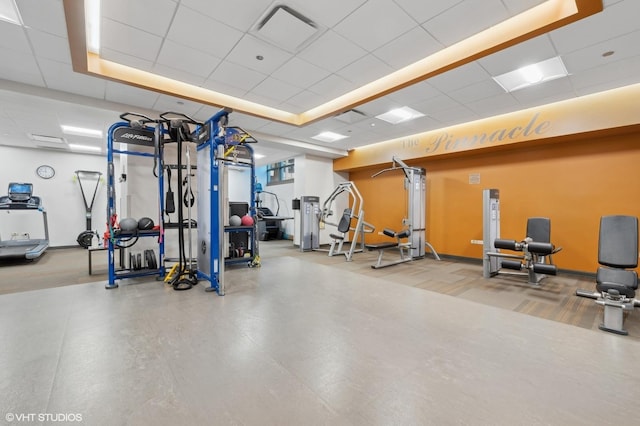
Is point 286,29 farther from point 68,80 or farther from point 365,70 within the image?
point 68,80

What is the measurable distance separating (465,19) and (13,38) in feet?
16.4

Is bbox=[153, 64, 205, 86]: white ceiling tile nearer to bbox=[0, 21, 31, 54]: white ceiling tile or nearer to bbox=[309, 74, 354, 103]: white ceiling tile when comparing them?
bbox=[0, 21, 31, 54]: white ceiling tile

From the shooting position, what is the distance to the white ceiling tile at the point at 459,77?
3.61 metres

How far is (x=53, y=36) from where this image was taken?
2.95 m

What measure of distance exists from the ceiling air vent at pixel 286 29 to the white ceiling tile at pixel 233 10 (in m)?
0.09

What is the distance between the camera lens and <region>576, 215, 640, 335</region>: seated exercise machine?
8.70 ft

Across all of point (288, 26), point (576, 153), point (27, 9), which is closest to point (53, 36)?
point (27, 9)

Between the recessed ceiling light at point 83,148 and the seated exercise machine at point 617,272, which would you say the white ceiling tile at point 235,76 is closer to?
the seated exercise machine at point 617,272

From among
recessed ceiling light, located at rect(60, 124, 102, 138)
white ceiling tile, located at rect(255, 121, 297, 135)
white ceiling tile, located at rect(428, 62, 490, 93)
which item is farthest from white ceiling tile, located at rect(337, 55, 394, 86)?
recessed ceiling light, located at rect(60, 124, 102, 138)

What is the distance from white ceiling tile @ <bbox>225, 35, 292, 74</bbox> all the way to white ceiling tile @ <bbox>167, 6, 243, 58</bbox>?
0.31 ft

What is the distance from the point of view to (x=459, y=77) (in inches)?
151

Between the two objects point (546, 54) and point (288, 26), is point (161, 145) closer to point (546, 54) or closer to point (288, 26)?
point (288, 26)

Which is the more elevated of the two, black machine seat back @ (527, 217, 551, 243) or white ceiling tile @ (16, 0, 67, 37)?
white ceiling tile @ (16, 0, 67, 37)

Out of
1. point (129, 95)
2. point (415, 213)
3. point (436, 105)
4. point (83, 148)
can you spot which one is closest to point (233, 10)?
point (129, 95)
